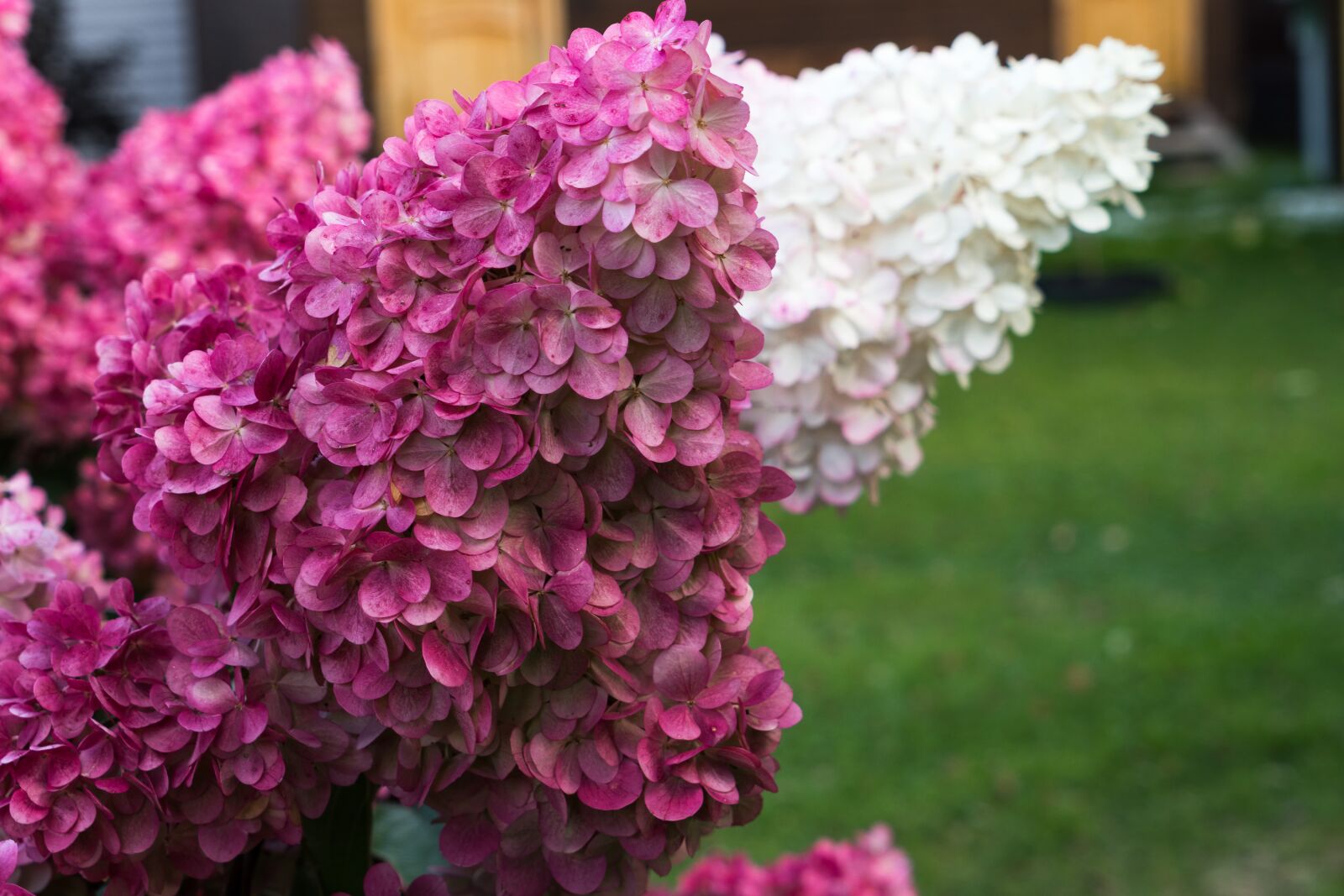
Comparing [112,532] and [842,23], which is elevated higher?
[112,532]

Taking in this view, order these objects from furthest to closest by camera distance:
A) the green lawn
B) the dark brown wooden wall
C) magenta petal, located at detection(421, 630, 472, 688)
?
the dark brown wooden wall → the green lawn → magenta petal, located at detection(421, 630, 472, 688)

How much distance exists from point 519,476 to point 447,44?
9942mm

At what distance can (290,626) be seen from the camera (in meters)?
0.65

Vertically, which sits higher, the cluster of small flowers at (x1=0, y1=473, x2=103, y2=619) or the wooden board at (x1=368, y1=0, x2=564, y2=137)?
the cluster of small flowers at (x1=0, y1=473, x2=103, y2=619)

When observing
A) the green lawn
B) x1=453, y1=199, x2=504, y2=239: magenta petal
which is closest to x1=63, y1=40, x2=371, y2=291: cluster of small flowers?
x1=453, y1=199, x2=504, y2=239: magenta petal

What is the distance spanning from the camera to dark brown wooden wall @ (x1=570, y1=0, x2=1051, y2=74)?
444 inches

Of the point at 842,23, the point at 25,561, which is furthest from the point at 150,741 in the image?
the point at 842,23

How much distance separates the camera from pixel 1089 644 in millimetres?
4020

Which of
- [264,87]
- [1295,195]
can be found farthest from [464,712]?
[1295,195]

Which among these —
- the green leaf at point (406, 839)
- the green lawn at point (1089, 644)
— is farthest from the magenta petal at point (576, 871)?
the green lawn at point (1089, 644)

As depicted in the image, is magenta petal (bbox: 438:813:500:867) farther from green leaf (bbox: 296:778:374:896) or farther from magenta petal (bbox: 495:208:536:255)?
magenta petal (bbox: 495:208:536:255)

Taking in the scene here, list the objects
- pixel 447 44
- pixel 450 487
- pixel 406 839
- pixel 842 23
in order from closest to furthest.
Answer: pixel 450 487 < pixel 406 839 < pixel 447 44 < pixel 842 23

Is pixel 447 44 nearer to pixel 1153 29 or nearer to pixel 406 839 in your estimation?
pixel 1153 29

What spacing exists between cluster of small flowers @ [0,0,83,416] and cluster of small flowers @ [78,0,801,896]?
3.03 ft
